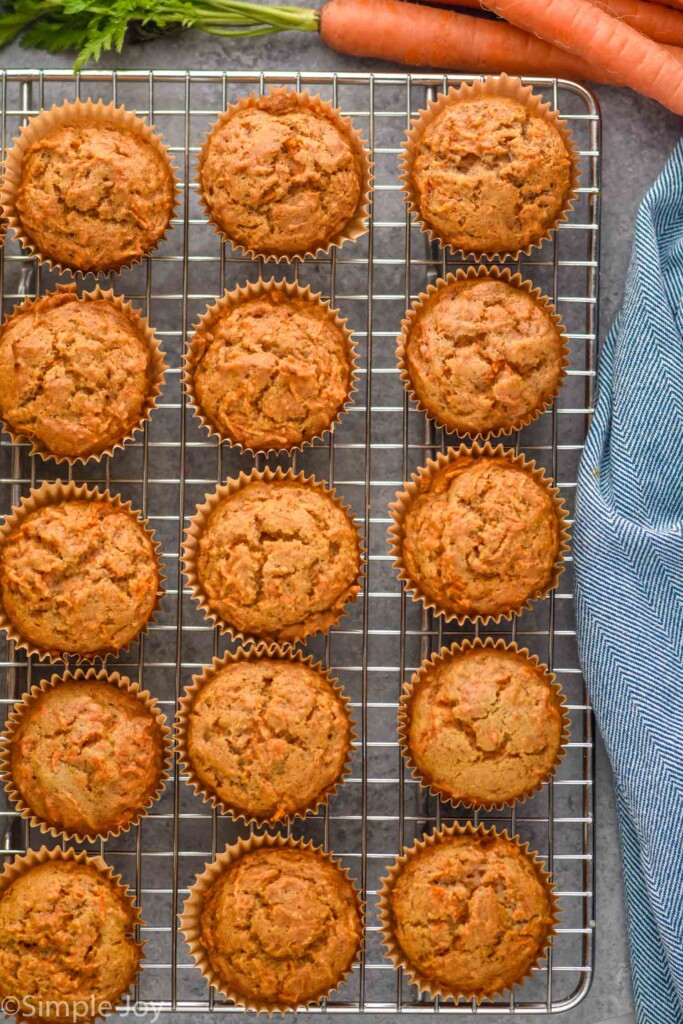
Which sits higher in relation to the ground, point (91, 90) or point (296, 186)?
point (91, 90)

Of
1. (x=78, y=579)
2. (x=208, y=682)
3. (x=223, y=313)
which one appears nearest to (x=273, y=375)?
(x=223, y=313)

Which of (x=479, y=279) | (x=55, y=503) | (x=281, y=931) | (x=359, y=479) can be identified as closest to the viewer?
(x=281, y=931)

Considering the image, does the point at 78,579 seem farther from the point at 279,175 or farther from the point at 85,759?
the point at 279,175

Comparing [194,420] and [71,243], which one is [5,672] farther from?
[71,243]

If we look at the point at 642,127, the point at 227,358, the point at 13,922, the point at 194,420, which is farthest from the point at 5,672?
the point at 642,127

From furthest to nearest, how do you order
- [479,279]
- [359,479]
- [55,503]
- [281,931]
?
[359,479] → [55,503] → [479,279] → [281,931]

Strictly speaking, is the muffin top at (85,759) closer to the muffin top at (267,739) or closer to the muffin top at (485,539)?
the muffin top at (267,739)
